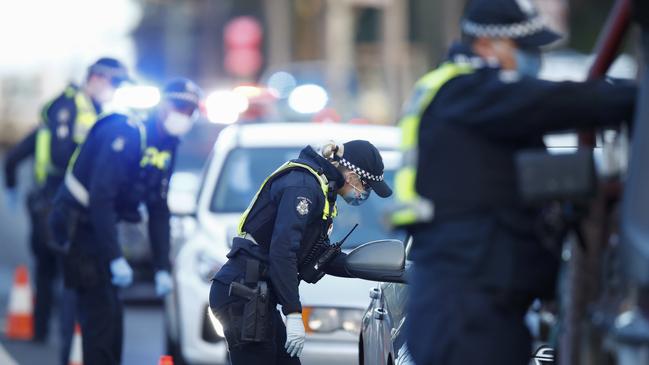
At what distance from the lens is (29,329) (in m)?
12.3

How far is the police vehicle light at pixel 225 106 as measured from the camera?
14.6m

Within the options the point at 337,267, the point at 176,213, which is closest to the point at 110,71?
the point at 176,213

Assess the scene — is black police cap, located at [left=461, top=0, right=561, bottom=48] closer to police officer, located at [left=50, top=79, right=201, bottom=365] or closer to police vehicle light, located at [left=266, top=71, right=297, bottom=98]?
police officer, located at [left=50, top=79, right=201, bottom=365]

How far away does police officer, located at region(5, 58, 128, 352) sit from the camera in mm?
9828

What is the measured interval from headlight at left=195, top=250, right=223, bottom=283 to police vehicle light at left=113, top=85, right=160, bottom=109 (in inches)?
36.3

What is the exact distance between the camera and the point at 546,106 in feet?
14.0

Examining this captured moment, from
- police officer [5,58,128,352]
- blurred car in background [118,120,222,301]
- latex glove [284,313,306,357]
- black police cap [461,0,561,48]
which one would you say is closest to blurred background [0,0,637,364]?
blurred car in background [118,120,222,301]

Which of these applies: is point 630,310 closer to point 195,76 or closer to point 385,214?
point 385,214

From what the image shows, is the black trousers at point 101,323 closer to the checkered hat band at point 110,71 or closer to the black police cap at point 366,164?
the checkered hat band at point 110,71

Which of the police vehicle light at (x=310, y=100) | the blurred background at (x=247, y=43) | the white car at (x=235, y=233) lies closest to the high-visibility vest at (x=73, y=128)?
the white car at (x=235, y=233)

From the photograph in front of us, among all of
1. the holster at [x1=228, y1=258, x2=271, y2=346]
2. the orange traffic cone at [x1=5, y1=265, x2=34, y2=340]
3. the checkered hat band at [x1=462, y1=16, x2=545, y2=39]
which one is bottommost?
the orange traffic cone at [x1=5, y1=265, x2=34, y2=340]

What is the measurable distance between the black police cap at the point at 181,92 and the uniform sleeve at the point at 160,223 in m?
0.34

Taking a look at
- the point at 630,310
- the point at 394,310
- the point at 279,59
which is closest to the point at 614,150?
the point at 630,310

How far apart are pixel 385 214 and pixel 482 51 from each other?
54 cm
